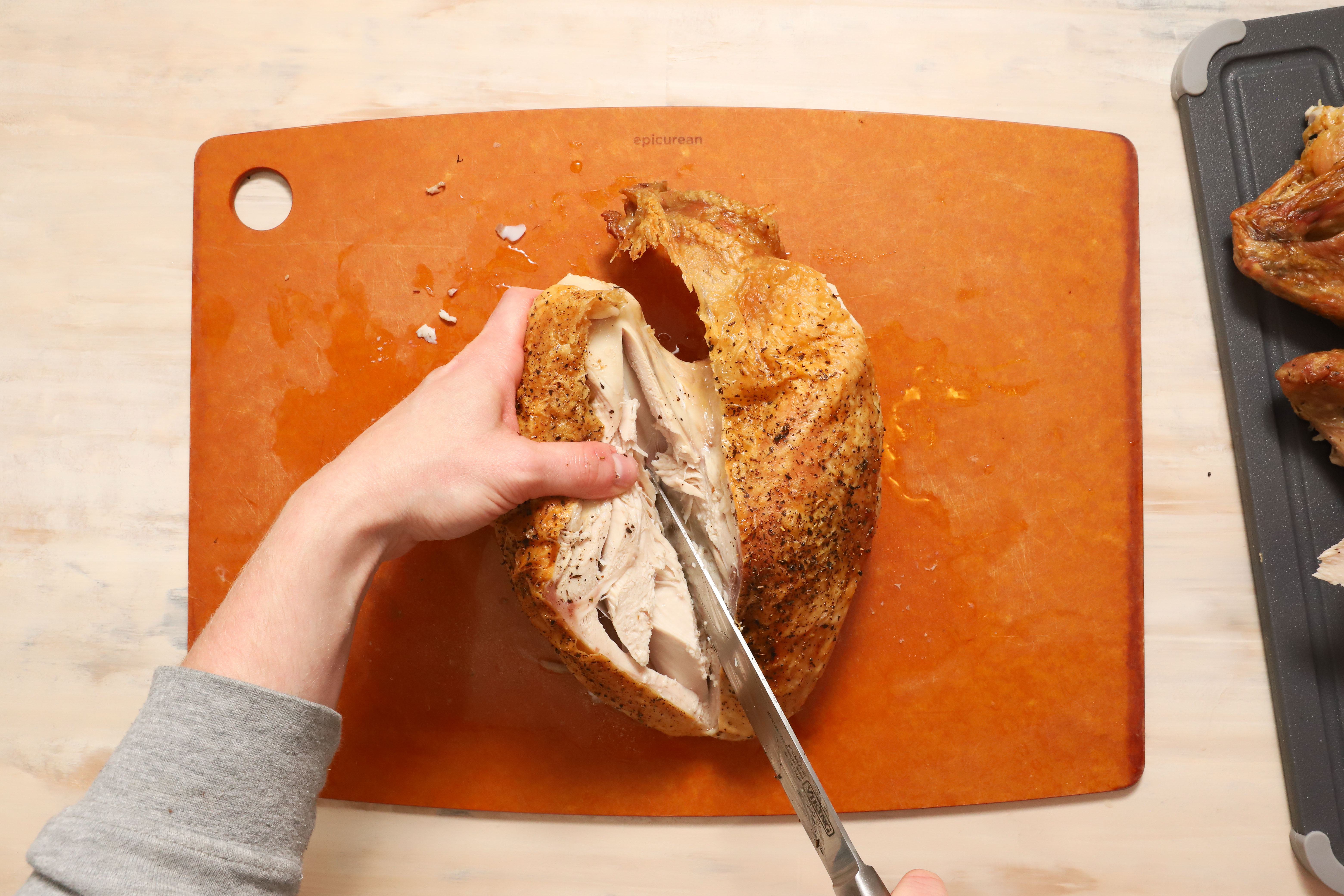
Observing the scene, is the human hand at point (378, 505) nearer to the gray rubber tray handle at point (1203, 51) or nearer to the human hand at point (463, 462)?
the human hand at point (463, 462)

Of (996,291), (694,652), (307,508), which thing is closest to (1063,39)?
(996,291)

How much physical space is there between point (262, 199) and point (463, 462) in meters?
1.12

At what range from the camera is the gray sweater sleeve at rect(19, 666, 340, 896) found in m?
1.59

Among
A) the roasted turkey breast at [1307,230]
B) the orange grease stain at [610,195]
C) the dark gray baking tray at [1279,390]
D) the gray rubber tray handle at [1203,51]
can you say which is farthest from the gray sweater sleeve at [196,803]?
the gray rubber tray handle at [1203,51]

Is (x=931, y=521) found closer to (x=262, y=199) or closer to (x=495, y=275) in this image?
(x=495, y=275)

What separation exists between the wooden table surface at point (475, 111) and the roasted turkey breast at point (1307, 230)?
0.52ft

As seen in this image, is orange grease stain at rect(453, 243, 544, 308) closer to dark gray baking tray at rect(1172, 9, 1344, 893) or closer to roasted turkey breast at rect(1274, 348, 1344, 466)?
dark gray baking tray at rect(1172, 9, 1344, 893)

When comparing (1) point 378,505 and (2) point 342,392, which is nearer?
(1) point 378,505

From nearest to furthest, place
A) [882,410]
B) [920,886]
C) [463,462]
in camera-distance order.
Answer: [920,886]
[463,462]
[882,410]

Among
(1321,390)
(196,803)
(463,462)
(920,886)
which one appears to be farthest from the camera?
(1321,390)

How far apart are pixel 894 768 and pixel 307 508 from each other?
1.67m

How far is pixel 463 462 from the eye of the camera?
5.96 feet

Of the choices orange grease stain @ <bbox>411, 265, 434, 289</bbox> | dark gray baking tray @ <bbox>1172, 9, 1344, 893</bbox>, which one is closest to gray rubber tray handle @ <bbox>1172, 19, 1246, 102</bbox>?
dark gray baking tray @ <bbox>1172, 9, 1344, 893</bbox>

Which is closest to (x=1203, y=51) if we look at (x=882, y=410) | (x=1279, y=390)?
(x=1279, y=390)
